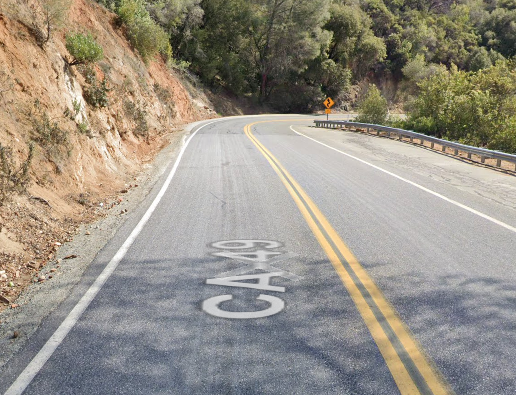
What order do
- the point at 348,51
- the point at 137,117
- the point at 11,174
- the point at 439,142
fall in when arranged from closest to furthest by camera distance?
the point at 11,174 < the point at 137,117 < the point at 439,142 < the point at 348,51

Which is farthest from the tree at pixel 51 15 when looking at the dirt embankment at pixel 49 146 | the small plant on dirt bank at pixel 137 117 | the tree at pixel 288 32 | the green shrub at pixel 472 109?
the tree at pixel 288 32

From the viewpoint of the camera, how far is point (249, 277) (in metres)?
5.30

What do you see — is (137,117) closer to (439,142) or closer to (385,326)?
(439,142)

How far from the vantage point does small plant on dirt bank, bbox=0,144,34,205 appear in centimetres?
726

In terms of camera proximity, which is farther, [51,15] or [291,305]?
[51,15]

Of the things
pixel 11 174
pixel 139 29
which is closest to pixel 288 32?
pixel 139 29

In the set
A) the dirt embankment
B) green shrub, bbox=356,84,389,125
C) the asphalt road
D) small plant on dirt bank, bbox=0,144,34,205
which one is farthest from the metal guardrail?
small plant on dirt bank, bbox=0,144,34,205

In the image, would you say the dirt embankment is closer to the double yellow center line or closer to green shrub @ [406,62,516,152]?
the double yellow center line

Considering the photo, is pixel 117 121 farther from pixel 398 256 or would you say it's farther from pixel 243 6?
pixel 243 6

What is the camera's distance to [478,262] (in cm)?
578

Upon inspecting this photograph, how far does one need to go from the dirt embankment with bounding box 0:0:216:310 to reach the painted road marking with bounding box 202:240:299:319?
2.22 metres

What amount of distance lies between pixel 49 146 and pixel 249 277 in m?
6.50

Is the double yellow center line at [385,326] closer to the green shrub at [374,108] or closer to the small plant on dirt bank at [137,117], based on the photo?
the small plant on dirt bank at [137,117]

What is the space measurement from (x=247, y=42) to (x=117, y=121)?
139 feet
